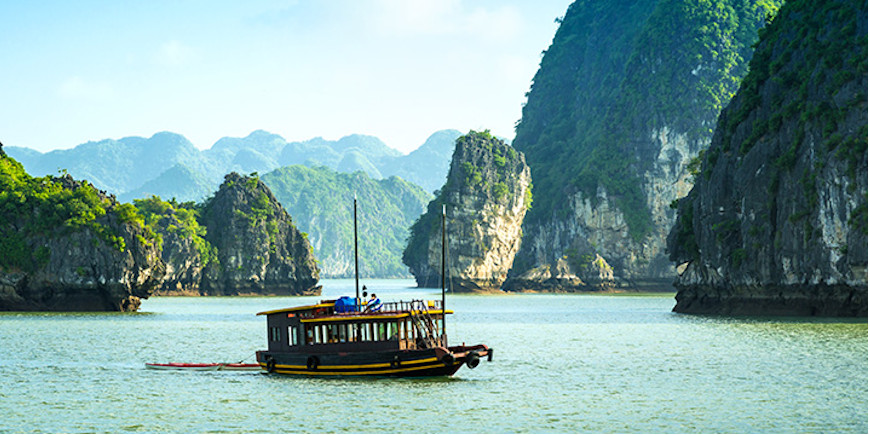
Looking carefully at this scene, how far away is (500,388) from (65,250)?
56.2 m

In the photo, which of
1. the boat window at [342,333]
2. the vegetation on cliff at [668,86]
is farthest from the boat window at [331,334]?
the vegetation on cliff at [668,86]

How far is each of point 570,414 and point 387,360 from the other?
336 inches

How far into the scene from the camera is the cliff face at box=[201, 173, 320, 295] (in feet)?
479

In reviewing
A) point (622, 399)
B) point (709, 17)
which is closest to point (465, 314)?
point (622, 399)

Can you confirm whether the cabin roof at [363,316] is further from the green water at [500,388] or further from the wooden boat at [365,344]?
the green water at [500,388]

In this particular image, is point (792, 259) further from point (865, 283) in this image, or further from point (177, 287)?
point (177, 287)

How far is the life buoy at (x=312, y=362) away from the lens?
1447 inches

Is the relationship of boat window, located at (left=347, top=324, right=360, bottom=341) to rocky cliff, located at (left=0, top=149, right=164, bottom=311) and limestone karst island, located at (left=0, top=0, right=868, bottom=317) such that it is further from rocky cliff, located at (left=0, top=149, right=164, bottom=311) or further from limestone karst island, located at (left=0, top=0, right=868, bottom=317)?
rocky cliff, located at (left=0, top=149, right=164, bottom=311)

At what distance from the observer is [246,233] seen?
14725cm

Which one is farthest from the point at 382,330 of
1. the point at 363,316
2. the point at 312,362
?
the point at 312,362

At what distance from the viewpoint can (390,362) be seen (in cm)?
3528

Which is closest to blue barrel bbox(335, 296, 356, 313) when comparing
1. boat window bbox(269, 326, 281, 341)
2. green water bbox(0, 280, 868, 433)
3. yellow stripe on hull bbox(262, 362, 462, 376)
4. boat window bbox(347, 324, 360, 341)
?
boat window bbox(347, 324, 360, 341)

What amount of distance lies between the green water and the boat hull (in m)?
0.44

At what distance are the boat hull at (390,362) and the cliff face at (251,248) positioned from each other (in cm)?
11136
